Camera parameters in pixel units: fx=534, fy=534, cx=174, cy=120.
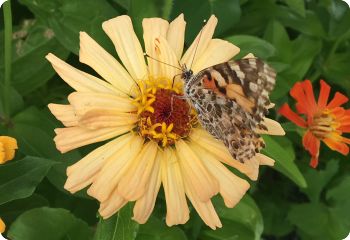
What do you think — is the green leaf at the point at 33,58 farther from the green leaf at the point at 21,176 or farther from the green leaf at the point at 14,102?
the green leaf at the point at 21,176

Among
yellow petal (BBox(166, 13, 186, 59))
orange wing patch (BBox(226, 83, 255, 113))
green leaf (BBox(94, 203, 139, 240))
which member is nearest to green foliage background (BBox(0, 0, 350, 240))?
green leaf (BBox(94, 203, 139, 240))

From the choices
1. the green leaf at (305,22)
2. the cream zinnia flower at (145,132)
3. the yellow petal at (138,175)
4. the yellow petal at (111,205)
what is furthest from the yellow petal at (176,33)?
the green leaf at (305,22)

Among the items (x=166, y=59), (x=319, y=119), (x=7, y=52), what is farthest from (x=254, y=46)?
(x=7, y=52)

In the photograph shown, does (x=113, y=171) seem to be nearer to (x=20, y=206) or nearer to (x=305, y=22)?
(x=20, y=206)

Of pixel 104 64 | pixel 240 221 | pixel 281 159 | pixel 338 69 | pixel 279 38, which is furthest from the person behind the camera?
pixel 338 69

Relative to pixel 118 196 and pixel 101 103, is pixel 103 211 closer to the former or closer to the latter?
pixel 118 196

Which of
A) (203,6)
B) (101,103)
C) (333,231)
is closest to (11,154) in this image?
(101,103)
